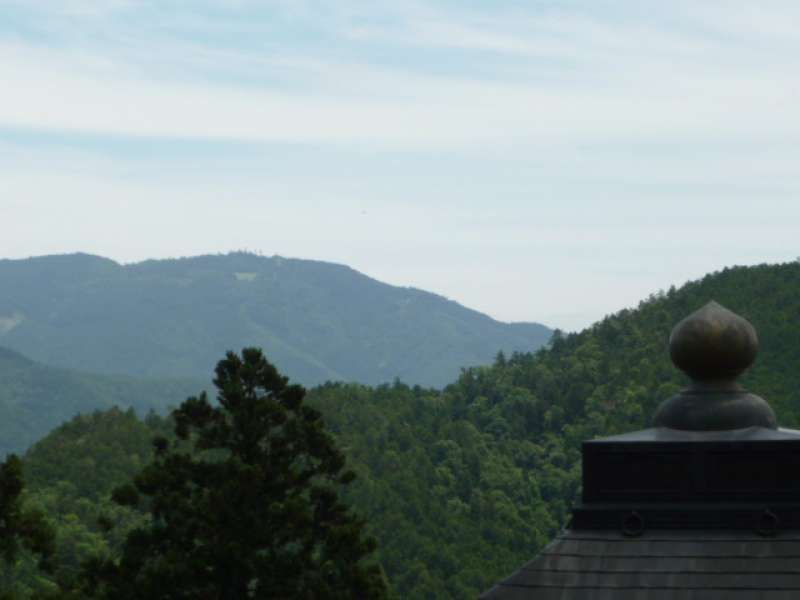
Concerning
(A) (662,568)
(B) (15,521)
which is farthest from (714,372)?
(B) (15,521)

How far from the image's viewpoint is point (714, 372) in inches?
408

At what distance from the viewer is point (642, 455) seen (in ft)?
33.0

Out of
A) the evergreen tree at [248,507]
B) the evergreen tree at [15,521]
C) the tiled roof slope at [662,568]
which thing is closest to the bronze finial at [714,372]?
the tiled roof slope at [662,568]

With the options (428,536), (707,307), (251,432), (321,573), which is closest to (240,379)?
(251,432)

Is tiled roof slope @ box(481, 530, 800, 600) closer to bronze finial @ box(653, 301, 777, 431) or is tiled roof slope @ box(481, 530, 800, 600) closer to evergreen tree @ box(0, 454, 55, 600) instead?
bronze finial @ box(653, 301, 777, 431)

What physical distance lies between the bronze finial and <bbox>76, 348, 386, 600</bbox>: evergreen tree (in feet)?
71.1

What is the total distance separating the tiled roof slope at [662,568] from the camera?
9531mm

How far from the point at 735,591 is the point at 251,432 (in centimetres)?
2347

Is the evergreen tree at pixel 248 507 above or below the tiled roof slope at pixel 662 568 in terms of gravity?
below

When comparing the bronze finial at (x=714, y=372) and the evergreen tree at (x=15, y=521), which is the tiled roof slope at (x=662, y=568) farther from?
the evergreen tree at (x=15, y=521)

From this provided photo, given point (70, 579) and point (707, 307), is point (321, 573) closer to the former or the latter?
point (70, 579)

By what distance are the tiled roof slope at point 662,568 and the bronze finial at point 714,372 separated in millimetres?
695

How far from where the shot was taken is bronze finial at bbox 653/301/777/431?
33.5 feet

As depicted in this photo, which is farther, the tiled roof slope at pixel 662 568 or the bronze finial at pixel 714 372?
the bronze finial at pixel 714 372
